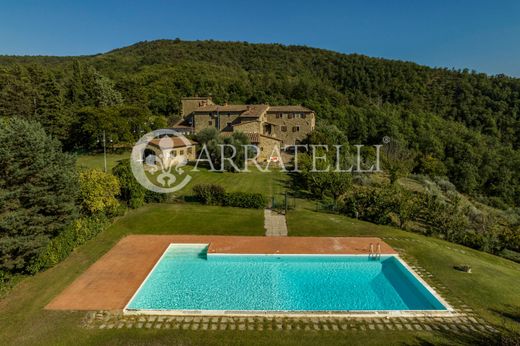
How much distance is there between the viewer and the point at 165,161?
1372 inches

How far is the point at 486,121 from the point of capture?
6794cm

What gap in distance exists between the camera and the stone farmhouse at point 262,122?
149ft

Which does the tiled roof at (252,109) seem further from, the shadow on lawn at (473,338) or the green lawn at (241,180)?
the shadow on lawn at (473,338)

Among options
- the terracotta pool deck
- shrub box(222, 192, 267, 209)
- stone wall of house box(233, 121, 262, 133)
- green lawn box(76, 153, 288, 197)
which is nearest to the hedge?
shrub box(222, 192, 267, 209)

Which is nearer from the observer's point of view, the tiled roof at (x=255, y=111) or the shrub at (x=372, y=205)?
the shrub at (x=372, y=205)

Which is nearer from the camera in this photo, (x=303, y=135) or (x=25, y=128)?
(x=25, y=128)

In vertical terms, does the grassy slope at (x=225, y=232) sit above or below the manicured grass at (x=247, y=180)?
below

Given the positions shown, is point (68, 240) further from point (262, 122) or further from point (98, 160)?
point (262, 122)

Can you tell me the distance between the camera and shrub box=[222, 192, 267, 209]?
24312 millimetres

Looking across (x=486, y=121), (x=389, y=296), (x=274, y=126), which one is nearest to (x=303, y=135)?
(x=274, y=126)

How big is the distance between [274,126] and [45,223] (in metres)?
38.1

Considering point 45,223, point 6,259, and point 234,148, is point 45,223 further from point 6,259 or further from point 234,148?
point 234,148

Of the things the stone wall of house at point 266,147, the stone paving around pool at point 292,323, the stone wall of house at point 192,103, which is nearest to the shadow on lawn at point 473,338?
the stone paving around pool at point 292,323

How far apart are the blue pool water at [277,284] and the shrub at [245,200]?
23.1 ft
